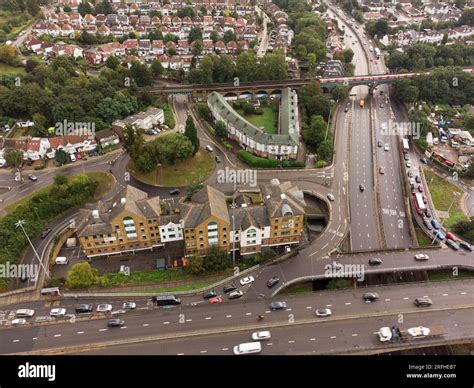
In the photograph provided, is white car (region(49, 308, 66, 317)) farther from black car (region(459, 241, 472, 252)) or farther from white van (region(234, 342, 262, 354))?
black car (region(459, 241, 472, 252))

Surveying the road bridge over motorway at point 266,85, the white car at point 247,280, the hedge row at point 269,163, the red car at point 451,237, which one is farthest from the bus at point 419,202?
the road bridge over motorway at point 266,85

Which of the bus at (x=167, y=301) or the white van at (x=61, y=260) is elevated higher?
the white van at (x=61, y=260)

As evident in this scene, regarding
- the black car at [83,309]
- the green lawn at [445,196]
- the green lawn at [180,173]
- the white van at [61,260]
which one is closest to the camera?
the black car at [83,309]

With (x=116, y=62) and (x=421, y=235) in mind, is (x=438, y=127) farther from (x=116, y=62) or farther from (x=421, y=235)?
(x=116, y=62)

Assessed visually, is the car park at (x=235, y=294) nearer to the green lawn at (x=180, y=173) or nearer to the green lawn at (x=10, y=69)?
the green lawn at (x=180, y=173)

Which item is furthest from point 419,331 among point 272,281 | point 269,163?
point 269,163

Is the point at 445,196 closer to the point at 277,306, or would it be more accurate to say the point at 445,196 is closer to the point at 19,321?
the point at 277,306

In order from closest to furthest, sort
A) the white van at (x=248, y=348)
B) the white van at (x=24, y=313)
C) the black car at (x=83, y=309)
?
the white van at (x=248, y=348), the white van at (x=24, y=313), the black car at (x=83, y=309)
